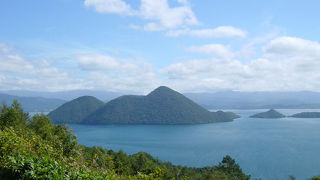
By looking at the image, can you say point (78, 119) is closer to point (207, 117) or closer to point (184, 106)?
point (184, 106)

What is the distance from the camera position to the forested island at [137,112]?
520 feet

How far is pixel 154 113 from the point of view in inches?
6713

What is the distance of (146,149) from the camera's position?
75.1 m

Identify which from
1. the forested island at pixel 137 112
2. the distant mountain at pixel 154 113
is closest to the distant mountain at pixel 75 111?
the forested island at pixel 137 112

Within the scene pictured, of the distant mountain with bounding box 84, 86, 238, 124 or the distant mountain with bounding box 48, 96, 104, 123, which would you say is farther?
the distant mountain with bounding box 48, 96, 104, 123

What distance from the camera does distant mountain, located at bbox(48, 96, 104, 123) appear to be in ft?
522

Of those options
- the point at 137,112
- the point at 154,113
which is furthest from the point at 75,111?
the point at 154,113

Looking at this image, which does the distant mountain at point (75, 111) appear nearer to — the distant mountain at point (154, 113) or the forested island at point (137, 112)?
the forested island at point (137, 112)

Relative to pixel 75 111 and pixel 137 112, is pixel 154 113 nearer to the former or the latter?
pixel 137 112

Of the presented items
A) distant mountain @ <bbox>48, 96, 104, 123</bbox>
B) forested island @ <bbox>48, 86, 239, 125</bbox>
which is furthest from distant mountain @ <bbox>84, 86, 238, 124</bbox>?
distant mountain @ <bbox>48, 96, 104, 123</bbox>

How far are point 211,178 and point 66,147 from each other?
2710 centimetres

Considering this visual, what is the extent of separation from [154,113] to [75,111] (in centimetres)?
5382

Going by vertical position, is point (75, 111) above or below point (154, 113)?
above

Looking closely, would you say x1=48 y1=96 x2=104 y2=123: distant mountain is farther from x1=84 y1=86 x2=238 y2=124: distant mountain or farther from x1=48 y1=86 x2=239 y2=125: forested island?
x1=84 y1=86 x2=238 y2=124: distant mountain
